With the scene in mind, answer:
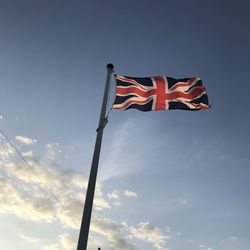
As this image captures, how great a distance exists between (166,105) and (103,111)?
141 inches

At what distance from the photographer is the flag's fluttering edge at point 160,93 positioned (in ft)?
53.0

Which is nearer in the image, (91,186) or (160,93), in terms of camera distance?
(91,186)

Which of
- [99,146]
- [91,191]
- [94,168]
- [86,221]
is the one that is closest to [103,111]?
[99,146]

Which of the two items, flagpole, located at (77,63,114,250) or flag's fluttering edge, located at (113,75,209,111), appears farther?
flag's fluttering edge, located at (113,75,209,111)

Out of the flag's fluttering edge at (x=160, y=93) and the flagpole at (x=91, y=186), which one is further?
the flag's fluttering edge at (x=160, y=93)

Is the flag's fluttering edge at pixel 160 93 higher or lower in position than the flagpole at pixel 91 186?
higher

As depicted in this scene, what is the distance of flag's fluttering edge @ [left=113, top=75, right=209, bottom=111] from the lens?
16156 mm

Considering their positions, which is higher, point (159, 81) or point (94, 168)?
point (159, 81)

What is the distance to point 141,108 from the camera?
52.7 ft

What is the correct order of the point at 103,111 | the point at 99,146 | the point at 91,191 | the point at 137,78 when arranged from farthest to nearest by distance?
the point at 137,78, the point at 103,111, the point at 99,146, the point at 91,191

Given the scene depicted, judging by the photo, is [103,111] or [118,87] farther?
[118,87]

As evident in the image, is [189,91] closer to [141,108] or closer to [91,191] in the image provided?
[141,108]

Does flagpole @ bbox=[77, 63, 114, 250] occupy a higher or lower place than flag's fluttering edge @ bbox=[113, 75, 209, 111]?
lower

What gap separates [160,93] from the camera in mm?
16891
